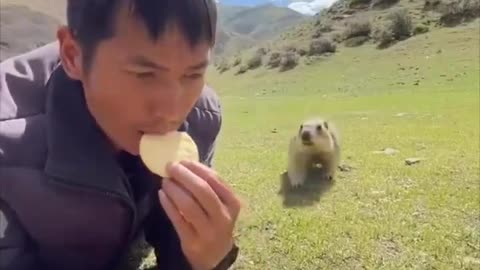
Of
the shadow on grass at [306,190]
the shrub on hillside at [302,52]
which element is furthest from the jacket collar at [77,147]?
the shrub on hillside at [302,52]

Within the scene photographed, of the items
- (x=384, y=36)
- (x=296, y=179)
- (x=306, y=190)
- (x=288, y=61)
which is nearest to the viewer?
(x=306, y=190)

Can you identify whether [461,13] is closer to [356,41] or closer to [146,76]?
[356,41]

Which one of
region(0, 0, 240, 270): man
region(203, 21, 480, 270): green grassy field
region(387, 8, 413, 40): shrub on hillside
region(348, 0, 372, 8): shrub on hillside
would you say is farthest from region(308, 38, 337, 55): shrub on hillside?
region(0, 0, 240, 270): man

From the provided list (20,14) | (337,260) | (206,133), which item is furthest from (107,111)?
(20,14)

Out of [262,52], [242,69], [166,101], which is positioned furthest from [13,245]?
[262,52]

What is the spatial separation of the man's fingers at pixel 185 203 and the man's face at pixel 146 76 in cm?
24

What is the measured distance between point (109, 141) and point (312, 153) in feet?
11.4

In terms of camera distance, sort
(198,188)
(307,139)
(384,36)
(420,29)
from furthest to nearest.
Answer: (420,29) < (384,36) < (307,139) < (198,188)

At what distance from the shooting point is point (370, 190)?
514 cm

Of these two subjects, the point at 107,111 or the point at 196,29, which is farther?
the point at 107,111

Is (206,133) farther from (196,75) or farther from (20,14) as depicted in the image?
(20,14)

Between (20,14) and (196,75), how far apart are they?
83.1 feet

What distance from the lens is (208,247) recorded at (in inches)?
86.1

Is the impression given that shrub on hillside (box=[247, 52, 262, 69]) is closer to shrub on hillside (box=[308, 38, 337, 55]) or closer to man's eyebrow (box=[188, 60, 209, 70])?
shrub on hillside (box=[308, 38, 337, 55])
